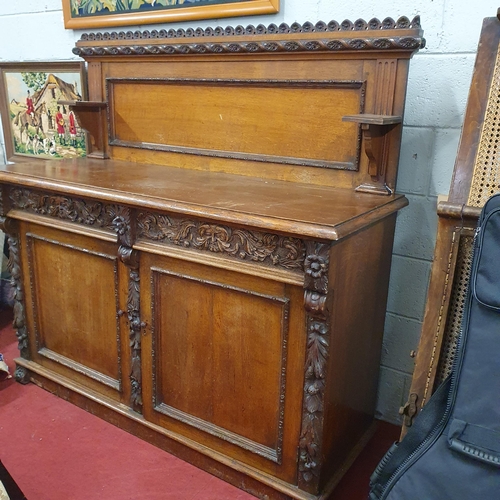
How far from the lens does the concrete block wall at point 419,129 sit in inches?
62.7

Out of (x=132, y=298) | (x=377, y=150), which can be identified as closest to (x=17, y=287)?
(x=132, y=298)

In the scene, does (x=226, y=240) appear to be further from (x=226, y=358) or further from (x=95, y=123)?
(x=95, y=123)

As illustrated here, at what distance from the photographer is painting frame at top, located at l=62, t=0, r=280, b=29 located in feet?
6.10

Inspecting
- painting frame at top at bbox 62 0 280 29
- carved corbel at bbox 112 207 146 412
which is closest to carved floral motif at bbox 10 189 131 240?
carved corbel at bbox 112 207 146 412

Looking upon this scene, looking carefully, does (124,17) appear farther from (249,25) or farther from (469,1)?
(469,1)

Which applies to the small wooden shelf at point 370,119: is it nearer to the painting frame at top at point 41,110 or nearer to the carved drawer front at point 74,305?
the carved drawer front at point 74,305

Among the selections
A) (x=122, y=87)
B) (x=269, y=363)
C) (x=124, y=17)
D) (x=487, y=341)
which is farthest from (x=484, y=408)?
(x=124, y=17)

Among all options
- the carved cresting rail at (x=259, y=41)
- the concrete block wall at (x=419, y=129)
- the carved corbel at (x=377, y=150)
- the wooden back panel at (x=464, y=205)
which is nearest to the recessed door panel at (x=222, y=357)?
the wooden back panel at (x=464, y=205)

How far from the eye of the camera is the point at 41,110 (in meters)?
2.61

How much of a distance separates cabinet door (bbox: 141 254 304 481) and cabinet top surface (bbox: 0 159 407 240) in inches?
7.6

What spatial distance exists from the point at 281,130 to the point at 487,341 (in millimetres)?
1027

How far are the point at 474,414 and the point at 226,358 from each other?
0.70 meters

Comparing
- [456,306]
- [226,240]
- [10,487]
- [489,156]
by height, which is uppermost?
[489,156]

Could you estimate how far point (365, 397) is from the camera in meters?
1.74
